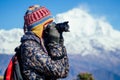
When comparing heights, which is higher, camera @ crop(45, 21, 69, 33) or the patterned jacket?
camera @ crop(45, 21, 69, 33)

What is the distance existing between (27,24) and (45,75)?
0.83 metres

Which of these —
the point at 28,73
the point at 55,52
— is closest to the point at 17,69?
the point at 28,73

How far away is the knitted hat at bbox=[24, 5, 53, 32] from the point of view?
6391mm

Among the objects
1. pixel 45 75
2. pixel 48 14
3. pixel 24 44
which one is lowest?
pixel 45 75

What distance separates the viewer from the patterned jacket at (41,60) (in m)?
6.12

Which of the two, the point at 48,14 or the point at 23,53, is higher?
the point at 48,14

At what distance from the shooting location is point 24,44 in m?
6.28

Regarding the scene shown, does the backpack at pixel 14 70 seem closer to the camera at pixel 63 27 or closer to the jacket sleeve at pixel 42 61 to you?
the jacket sleeve at pixel 42 61

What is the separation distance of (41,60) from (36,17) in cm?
67

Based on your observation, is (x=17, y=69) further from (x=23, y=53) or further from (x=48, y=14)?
(x=48, y=14)

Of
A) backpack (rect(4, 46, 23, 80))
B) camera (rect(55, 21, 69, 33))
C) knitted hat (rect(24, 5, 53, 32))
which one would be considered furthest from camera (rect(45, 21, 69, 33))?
backpack (rect(4, 46, 23, 80))

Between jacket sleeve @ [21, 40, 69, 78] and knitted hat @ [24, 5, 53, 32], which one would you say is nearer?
jacket sleeve @ [21, 40, 69, 78]

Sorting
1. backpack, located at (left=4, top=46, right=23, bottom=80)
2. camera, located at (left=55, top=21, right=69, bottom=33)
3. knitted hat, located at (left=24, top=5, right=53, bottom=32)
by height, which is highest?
knitted hat, located at (left=24, top=5, right=53, bottom=32)

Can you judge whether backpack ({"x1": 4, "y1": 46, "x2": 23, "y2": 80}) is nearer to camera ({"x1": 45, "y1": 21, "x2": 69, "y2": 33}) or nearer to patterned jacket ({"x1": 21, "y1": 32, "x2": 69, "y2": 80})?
patterned jacket ({"x1": 21, "y1": 32, "x2": 69, "y2": 80})
